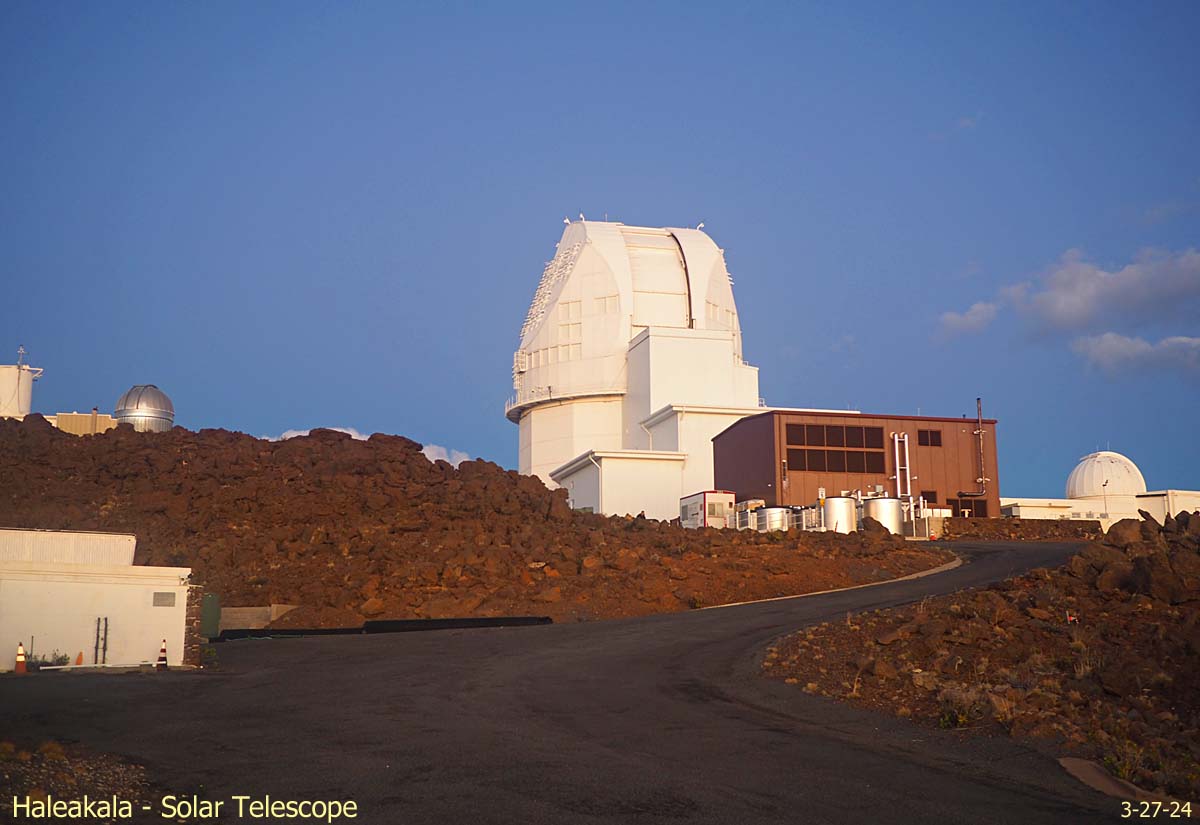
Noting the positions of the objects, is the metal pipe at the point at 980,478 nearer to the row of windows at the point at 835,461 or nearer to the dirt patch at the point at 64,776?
the row of windows at the point at 835,461

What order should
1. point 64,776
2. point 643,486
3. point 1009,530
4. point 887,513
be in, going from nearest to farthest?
1. point 64,776
2. point 887,513
3. point 1009,530
4. point 643,486

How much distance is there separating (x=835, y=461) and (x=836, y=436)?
0.91 meters

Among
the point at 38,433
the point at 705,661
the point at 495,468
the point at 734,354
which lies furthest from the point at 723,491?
the point at 705,661

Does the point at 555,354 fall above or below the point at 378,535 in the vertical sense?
above

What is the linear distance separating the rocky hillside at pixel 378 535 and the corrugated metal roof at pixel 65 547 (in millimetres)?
4774

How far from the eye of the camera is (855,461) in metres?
39.9

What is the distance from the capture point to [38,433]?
3503cm

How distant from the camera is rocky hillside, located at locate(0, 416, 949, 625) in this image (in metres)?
24.9

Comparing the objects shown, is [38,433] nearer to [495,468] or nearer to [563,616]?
[495,468]

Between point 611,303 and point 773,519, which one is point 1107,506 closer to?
point 773,519

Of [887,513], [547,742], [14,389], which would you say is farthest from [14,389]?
[547,742]

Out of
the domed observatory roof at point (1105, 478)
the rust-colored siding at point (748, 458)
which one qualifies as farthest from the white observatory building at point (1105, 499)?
the rust-colored siding at point (748, 458)

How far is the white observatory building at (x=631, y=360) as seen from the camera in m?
47.4

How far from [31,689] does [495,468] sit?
2259 centimetres
